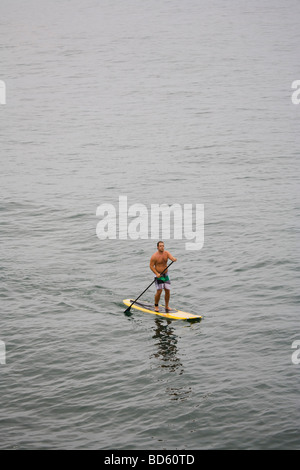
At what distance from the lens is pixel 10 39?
95.9 meters

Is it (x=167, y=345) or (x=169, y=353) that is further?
(x=167, y=345)

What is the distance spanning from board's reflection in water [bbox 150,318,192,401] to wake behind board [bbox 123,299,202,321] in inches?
10.2

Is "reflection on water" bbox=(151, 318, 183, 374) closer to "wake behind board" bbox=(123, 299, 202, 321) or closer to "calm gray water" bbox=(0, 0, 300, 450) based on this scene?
"calm gray water" bbox=(0, 0, 300, 450)

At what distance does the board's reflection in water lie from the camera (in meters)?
16.9

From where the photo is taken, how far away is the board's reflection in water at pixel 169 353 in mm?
16859

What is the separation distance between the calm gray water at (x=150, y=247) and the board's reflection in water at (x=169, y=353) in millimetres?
60

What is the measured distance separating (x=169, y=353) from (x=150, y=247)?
11880 millimetres

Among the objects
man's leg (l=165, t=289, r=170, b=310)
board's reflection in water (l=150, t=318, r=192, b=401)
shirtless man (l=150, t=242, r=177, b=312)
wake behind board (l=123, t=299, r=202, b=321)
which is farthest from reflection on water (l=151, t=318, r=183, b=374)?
shirtless man (l=150, t=242, r=177, b=312)

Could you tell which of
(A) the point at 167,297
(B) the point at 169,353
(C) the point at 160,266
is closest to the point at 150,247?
(A) the point at 167,297

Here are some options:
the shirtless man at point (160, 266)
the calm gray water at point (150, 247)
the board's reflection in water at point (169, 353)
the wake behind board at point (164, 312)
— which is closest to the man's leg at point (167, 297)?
the shirtless man at point (160, 266)

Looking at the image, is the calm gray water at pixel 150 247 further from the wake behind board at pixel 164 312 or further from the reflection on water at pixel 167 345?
the wake behind board at pixel 164 312

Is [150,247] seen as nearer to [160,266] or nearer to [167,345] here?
[160,266]

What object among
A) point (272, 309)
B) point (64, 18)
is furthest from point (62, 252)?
point (64, 18)

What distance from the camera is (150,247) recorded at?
30516 millimetres
